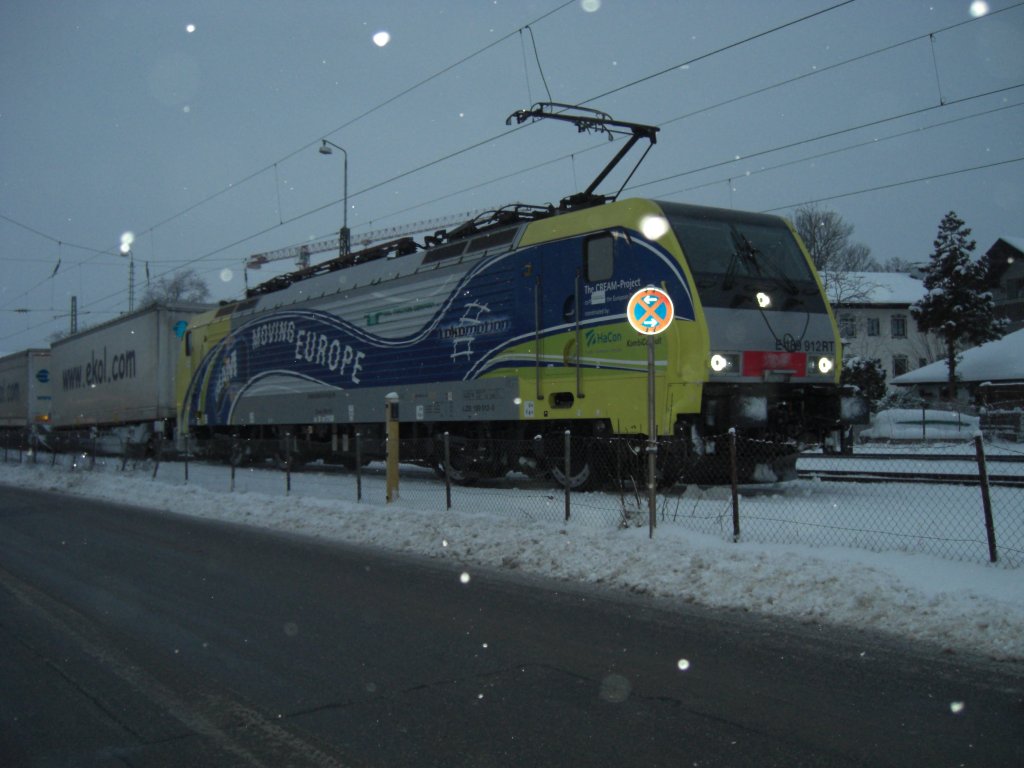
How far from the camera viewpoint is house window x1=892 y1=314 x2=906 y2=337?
60938 mm

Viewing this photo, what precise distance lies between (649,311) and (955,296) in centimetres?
3966

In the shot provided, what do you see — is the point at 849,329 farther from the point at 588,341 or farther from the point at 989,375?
the point at 588,341

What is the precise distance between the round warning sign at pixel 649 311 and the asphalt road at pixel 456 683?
2928mm

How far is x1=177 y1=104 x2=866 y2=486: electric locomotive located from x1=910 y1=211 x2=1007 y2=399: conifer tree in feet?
110

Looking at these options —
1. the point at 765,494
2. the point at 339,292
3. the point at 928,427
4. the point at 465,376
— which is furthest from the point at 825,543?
the point at 928,427

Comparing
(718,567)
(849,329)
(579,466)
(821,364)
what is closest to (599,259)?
(579,466)

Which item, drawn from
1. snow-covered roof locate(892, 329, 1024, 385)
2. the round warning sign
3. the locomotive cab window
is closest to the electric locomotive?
the locomotive cab window

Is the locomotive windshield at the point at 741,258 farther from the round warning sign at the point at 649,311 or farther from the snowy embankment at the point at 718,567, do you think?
the snowy embankment at the point at 718,567

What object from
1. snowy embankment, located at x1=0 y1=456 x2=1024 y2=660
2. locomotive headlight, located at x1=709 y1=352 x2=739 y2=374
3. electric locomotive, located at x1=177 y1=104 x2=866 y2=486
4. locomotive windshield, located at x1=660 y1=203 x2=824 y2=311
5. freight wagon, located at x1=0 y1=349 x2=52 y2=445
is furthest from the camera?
freight wagon, located at x1=0 y1=349 x2=52 y2=445

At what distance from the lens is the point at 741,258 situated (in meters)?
12.5

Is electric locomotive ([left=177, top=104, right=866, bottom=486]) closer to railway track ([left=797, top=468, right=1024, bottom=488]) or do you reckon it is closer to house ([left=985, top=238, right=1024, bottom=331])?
railway track ([left=797, top=468, right=1024, bottom=488])

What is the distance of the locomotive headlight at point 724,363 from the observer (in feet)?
38.3

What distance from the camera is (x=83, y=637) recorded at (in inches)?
256

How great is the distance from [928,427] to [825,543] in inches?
958
